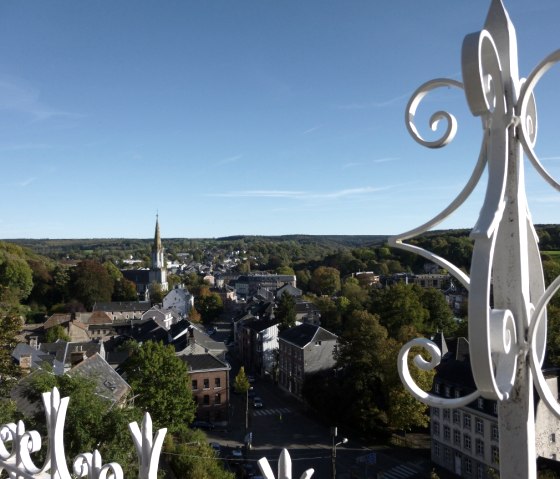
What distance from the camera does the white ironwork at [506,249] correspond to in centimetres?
268

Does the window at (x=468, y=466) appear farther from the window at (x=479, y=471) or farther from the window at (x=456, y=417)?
the window at (x=456, y=417)

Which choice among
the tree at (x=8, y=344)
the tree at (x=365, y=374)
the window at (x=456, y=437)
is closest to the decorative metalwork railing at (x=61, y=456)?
the tree at (x=8, y=344)

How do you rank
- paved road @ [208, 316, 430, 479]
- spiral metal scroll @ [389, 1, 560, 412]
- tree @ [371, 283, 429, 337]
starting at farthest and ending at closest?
tree @ [371, 283, 429, 337] < paved road @ [208, 316, 430, 479] < spiral metal scroll @ [389, 1, 560, 412]

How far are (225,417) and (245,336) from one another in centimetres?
1861

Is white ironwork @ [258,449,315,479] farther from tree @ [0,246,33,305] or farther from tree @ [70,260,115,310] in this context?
tree @ [70,260,115,310]

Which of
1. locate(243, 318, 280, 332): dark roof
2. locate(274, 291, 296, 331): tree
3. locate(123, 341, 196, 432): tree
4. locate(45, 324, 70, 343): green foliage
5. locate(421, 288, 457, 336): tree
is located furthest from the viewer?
locate(421, 288, 457, 336): tree

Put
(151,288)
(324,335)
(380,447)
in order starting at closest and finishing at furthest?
(380,447) → (324,335) → (151,288)

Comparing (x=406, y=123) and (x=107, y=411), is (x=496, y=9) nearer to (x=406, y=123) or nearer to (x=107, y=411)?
(x=406, y=123)

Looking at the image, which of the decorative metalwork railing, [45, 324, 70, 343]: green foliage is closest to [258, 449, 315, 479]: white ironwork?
the decorative metalwork railing

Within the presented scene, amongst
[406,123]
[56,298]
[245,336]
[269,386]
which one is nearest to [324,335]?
[269,386]

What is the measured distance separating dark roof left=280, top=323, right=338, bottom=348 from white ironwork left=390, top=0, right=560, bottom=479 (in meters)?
36.3

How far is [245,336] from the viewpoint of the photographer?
53219mm

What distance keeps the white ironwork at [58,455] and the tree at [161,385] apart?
22.7 metres

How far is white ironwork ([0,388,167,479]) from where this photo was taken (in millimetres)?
3279
